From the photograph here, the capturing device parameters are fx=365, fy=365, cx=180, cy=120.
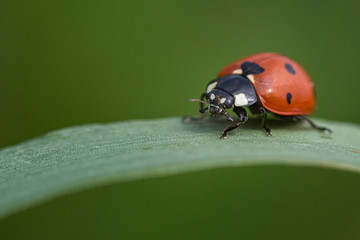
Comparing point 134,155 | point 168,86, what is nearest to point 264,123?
point 134,155

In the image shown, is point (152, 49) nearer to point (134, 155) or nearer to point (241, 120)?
point (241, 120)

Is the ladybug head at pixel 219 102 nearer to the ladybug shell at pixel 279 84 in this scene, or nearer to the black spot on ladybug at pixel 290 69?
the ladybug shell at pixel 279 84

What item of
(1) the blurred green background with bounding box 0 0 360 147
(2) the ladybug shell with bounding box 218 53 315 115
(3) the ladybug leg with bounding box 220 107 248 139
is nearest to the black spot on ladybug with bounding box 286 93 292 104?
(2) the ladybug shell with bounding box 218 53 315 115

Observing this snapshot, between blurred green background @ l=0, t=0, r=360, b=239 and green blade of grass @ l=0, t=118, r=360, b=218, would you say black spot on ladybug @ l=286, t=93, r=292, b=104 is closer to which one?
green blade of grass @ l=0, t=118, r=360, b=218

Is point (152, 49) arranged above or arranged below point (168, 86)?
above

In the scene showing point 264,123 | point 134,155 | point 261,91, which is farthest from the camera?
point 261,91

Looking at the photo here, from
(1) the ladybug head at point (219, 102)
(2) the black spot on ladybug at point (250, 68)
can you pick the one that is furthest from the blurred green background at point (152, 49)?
(1) the ladybug head at point (219, 102)

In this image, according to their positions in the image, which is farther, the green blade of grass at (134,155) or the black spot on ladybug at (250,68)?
the black spot on ladybug at (250,68)
